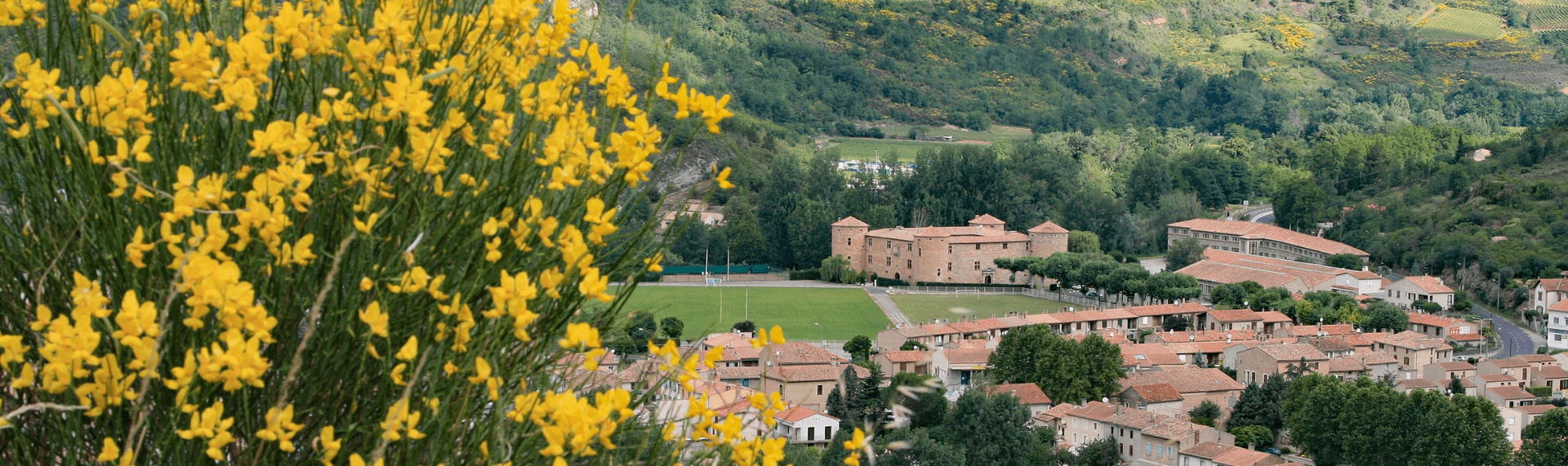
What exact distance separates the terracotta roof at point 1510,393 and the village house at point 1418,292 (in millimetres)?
7322

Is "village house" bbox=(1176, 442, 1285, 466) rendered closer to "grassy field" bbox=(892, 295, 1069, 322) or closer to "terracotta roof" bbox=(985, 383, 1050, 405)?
"terracotta roof" bbox=(985, 383, 1050, 405)

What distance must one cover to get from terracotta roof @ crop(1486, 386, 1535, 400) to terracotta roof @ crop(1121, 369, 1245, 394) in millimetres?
3097

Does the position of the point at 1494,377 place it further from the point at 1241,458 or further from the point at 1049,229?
the point at 1049,229

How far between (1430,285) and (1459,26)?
5231 centimetres

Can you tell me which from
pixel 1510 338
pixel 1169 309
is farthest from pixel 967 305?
pixel 1510 338

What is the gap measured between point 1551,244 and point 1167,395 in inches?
553

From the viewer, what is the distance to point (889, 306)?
89.1 feet

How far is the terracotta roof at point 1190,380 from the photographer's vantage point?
19109 millimetres

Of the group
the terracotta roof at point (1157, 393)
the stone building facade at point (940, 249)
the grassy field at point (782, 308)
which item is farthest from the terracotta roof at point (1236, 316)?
the stone building facade at point (940, 249)

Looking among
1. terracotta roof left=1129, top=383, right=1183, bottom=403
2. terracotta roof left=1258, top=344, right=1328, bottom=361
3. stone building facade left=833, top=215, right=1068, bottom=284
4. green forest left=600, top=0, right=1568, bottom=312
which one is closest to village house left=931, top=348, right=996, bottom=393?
terracotta roof left=1129, top=383, right=1183, bottom=403

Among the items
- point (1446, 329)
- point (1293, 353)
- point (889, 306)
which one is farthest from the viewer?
point (889, 306)

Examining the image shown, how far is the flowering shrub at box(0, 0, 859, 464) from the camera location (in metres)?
1.45

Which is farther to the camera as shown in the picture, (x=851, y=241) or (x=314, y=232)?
(x=851, y=241)

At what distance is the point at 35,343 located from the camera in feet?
5.43
